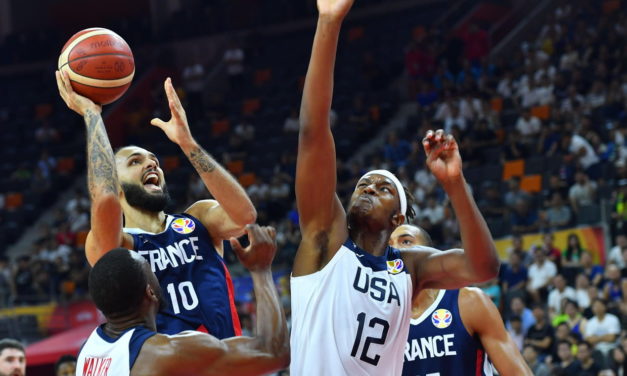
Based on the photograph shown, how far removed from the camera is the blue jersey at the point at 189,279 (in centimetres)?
511

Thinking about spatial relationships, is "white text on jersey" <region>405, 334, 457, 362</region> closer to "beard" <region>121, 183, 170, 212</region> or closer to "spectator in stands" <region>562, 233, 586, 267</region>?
"beard" <region>121, 183, 170, 212</region>

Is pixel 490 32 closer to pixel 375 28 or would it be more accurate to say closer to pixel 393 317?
pixel 375 28

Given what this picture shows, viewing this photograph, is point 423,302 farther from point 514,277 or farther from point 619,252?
point 514,277

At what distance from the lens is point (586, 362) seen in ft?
35.5

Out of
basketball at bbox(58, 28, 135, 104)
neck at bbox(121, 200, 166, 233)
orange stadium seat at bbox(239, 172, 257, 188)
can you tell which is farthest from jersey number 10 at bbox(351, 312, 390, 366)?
orange stadium seat at bbox(239, 172, 257, 188)

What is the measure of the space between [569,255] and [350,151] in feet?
25.4

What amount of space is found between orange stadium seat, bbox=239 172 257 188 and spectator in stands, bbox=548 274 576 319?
880 cm

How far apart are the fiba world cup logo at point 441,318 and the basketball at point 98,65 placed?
225 centimetres

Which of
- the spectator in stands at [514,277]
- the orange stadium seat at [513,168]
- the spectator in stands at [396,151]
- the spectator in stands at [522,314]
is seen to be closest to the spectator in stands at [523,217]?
the spectator in stands at [514,277]

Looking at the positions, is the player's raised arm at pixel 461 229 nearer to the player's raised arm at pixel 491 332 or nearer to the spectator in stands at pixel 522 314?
the player's raised arm at pixel 491 332

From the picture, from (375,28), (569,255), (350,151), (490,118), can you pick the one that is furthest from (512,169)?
(375,28)

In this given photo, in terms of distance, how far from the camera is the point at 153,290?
3.90m

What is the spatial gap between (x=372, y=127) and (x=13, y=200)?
29.5 ft

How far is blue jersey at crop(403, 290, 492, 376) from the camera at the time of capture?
559cm
